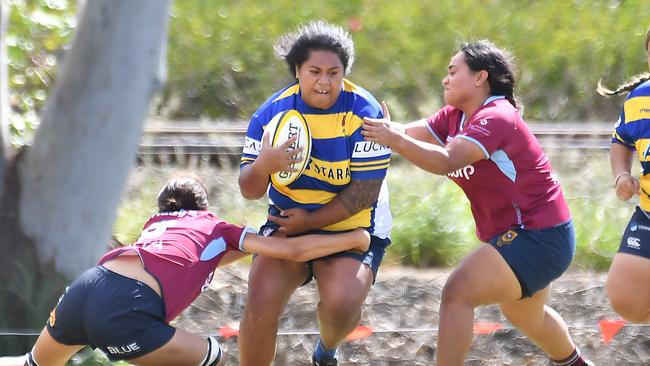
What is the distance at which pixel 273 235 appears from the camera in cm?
520

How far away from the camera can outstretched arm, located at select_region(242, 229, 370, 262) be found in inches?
196

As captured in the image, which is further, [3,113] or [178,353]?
[3,113]

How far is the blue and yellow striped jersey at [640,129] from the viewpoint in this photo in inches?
207

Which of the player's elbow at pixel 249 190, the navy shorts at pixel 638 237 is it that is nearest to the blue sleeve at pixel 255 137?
the player's elbow at pixel 249 190

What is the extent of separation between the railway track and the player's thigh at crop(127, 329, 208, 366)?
13.4ft

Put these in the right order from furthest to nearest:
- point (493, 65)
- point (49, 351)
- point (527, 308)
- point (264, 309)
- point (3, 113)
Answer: point (3, 113) < point (527, 308) < point (493, 65) < point (264, 309) < point (49, 351)

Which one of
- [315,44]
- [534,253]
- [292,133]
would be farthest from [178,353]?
[534,253]

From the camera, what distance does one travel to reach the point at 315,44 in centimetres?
503

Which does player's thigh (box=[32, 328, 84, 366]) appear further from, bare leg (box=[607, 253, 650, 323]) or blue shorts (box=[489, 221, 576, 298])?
bare leg (box=[607, 253, 650, 323])

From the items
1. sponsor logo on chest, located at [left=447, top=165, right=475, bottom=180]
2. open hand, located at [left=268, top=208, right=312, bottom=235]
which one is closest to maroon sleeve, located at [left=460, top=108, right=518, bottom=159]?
sponsor logo on chest, located at [left=447, top=165, right=475, bottom=180]

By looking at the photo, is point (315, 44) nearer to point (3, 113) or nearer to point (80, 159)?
point (80, 159)

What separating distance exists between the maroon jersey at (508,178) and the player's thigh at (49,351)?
1.83 metres

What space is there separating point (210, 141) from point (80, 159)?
3.23m

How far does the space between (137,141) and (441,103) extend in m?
4.91
